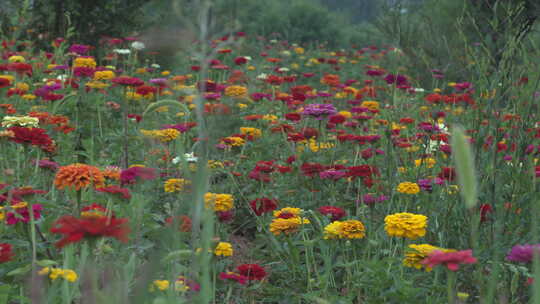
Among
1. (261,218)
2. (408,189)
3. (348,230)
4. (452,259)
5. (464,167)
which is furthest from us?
(261,218)

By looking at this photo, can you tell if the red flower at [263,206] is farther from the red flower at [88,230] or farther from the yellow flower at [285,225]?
the red flower at [88,230]

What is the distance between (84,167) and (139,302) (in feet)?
2.97

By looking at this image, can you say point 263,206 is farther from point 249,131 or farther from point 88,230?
point 88,230

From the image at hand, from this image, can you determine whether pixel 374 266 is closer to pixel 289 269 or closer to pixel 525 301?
pixel 289 269

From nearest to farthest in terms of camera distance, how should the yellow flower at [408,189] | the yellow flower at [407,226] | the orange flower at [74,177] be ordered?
the orange flower at [74,177] → the yellow flower at [407,226] → the yellow flower at [408,189]

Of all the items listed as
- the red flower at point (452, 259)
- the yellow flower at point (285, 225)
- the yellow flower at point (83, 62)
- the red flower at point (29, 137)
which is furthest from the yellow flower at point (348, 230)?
the yellow flower at point (83, 62)

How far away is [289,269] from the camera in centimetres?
218

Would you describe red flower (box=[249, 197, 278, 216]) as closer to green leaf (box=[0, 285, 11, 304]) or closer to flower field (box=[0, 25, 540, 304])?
flower field (box=[0, 25, 540, 304])

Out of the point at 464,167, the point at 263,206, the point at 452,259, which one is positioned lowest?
the point at 263,206

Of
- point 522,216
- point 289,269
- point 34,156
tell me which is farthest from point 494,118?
point 34,156

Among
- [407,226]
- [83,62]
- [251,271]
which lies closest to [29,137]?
[251,271]

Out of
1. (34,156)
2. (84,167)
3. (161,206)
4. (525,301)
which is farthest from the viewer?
(34,156)

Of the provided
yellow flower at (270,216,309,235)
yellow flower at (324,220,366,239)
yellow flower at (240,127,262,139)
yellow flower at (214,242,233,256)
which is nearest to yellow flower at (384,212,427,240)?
yellow flower at (324,220,366,239)

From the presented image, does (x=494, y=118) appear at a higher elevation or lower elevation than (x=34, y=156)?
higher
